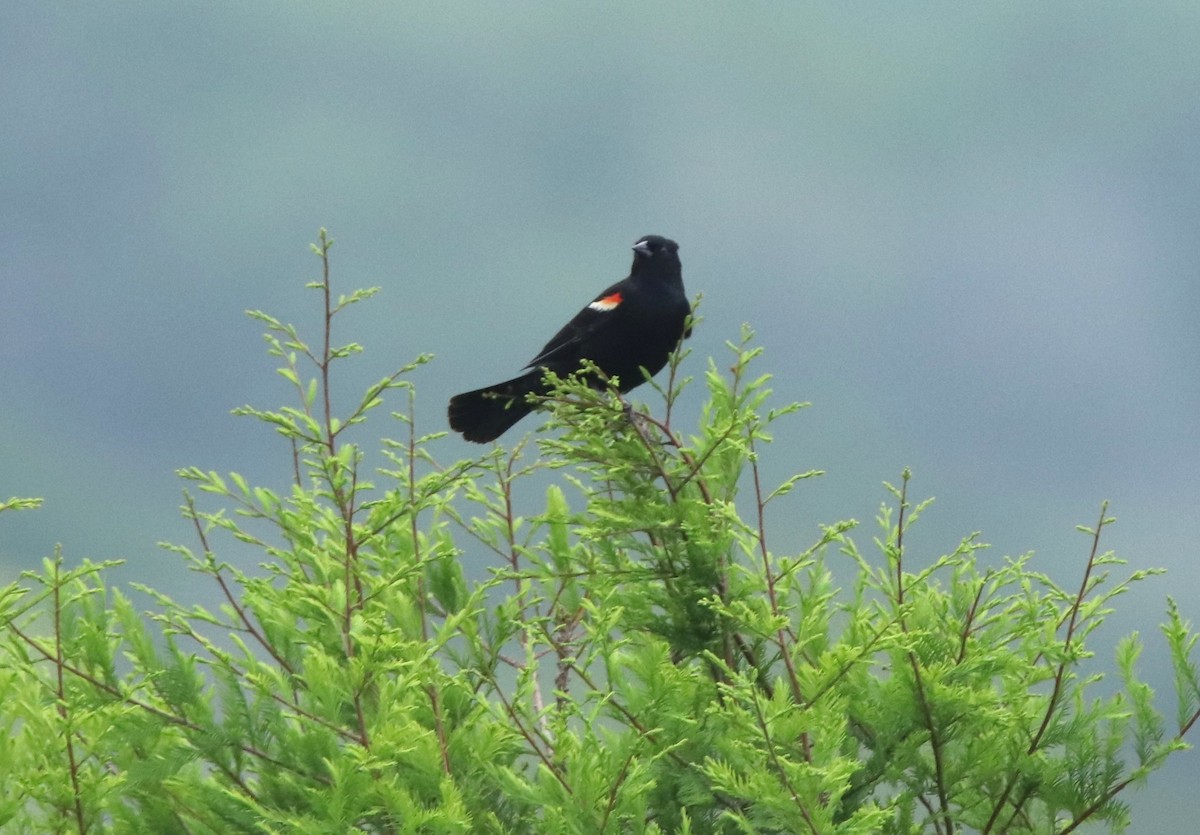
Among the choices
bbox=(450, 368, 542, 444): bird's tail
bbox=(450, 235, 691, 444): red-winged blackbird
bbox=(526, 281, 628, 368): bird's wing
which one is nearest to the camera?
bbox=(450, 368, 542, 444): bird's tail

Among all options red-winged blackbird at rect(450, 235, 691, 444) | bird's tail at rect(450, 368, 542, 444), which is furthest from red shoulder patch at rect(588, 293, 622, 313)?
bird's tail at rect(450, 368, 542, 444)

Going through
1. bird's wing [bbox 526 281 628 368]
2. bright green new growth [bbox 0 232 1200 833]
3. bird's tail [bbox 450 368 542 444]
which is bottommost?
bright green new growth [bbox 0 232 1200 833]

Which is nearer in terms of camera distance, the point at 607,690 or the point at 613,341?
the point at 607,690

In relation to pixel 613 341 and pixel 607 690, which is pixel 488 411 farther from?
pixel 607 690

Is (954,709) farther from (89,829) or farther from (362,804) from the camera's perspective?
(89,829)

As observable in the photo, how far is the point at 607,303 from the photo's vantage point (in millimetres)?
7871

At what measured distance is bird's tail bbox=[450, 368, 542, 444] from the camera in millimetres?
7461

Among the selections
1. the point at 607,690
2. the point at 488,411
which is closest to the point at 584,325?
the point at 488,411

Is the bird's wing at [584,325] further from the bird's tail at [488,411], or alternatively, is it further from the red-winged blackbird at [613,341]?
the bird's tail at [488,411]

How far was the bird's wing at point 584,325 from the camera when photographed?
7.78m

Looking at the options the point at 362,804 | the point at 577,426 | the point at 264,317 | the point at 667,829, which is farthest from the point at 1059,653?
the point at 264,317

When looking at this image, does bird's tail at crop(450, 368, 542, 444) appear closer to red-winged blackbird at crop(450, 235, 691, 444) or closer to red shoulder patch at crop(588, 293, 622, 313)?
red-winged blackbird at crop(450, 235, 691, 444)

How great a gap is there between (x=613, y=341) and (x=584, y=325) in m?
0.26

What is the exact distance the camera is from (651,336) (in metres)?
7.67
